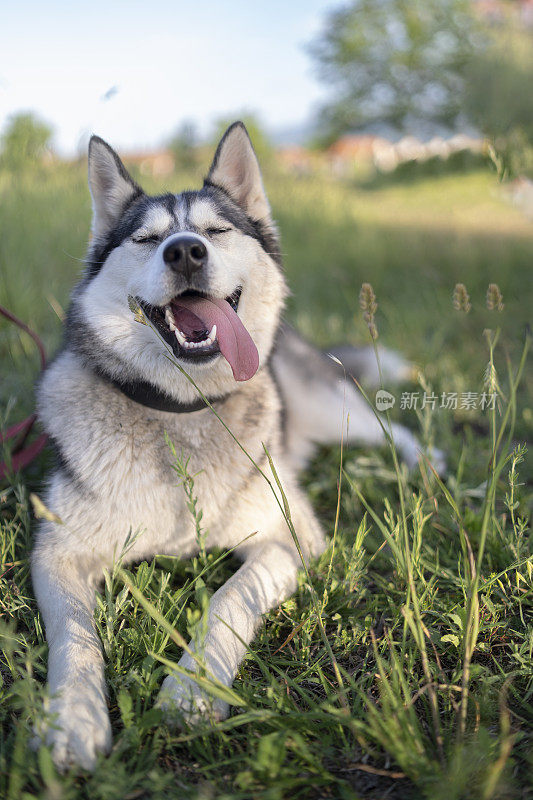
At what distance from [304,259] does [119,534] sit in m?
6.12

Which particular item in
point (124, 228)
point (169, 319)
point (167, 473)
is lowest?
point (167, 473)

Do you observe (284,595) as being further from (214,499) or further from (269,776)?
(269,776)

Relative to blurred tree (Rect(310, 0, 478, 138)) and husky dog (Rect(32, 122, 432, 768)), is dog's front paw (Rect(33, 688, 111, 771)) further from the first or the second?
blurred tree (Rect(310, 0, 478, 138))

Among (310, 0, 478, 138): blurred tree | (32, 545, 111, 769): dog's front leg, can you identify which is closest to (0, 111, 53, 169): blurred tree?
(32, 545, 111, 769): dog's front leg

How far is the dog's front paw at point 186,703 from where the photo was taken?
1.35m

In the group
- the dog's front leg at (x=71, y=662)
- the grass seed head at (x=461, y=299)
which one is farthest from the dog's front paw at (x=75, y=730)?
the grass seed head at (x=461, y=299)

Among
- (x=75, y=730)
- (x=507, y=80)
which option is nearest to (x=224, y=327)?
(x=75, y=730)

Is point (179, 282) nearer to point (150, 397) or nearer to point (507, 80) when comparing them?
point (150, 397)

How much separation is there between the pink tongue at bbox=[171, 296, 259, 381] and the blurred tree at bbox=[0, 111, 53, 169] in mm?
3361

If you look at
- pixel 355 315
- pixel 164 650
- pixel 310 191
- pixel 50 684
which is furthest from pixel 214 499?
pixel 310 191

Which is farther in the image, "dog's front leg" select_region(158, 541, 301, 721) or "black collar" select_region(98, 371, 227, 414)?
"black collar" select_region(98, 371, 227, 414)

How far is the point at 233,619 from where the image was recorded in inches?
64.4

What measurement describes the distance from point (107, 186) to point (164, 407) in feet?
3.27

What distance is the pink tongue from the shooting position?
6.13 feet
